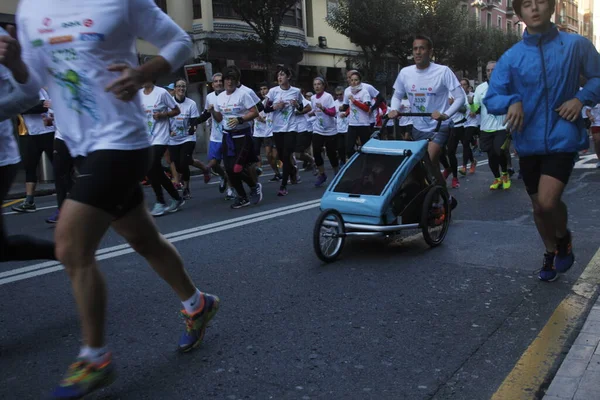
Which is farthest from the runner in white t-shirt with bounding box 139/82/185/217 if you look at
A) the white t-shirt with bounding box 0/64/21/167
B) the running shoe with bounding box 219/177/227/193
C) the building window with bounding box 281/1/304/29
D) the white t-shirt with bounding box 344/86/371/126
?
the building window with bounding box 281/1/304/29

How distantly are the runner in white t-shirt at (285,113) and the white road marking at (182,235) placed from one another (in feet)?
5.24

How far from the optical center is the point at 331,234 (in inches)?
217

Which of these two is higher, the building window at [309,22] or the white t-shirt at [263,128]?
the building window at [309,22]

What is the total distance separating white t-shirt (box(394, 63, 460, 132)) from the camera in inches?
274

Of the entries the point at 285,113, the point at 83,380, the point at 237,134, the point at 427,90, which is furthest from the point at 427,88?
the point at 83,380

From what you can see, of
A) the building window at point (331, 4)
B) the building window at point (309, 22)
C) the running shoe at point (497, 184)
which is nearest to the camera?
the running shoe at point (497, 184)

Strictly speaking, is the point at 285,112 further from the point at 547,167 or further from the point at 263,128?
the point at 547,167

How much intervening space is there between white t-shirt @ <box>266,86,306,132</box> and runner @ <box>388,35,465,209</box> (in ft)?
12.0

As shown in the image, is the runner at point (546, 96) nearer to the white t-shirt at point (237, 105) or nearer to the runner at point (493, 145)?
the white t-shirt at point (237, 105)

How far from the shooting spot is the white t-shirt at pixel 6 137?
11.7ft

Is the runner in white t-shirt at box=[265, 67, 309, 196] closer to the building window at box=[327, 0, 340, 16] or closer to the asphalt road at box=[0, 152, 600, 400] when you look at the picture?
the asphalt road at box=[0, 152, 600, 400]

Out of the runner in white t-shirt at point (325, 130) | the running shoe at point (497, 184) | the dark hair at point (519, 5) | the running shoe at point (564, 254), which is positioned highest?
the dark hair at point (519, 5)

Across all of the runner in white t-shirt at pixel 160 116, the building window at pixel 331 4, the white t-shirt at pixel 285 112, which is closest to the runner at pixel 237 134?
the runner in white t-shirt at pixel 160 116

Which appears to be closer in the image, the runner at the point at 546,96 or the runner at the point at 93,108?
the runner at the point at 93,108
